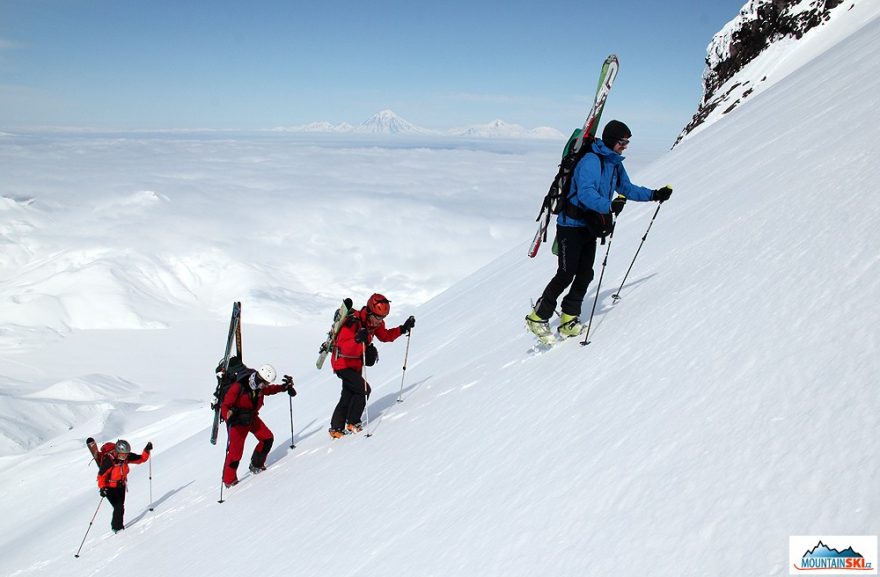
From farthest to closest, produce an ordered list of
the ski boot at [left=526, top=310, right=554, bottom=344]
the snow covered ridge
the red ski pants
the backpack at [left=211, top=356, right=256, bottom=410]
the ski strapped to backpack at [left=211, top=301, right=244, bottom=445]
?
1. the snow covered ridge
2. the ski strapped to backpack at [left=211, top=301, right=244, bottom=445]
3. the backpack at [left=211, top=356, right=256, bottom=410]
4. the red ski pants
5. the ski boot at [left=526, top=310, right=554, bottom=344]

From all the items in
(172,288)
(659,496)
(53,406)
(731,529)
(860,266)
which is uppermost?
(860,266)

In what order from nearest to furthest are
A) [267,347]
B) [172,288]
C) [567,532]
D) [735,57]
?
[567,532] → [735,57] → [267,347] → [172,288]

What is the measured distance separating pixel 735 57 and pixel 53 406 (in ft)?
194

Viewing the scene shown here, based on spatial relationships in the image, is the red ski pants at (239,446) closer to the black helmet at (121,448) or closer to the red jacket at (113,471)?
the red jacket at (113,471)

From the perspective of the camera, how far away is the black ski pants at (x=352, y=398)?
7.48 metres

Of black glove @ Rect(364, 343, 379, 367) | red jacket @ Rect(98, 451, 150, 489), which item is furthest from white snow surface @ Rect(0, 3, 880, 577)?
black glove @ Rect(364, 343, 379, 367)

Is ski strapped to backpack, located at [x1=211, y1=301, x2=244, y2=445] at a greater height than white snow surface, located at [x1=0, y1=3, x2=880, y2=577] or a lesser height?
lesser

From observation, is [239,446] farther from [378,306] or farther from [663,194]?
[663,194]

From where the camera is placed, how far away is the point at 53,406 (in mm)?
45938

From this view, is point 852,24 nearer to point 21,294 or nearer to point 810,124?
point 810,124

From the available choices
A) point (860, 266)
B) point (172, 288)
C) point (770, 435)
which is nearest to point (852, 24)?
point (860, 266)

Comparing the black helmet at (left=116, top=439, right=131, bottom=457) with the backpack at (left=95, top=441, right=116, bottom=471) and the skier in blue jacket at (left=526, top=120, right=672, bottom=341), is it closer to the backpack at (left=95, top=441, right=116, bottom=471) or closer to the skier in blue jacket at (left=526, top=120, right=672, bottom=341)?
the backpack at (left=95, top=441, right=116, bottom=471)

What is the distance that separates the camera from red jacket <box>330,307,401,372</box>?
750 centimetres

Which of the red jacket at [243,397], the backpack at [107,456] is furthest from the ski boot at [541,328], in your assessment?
the backpack at [107,456]
